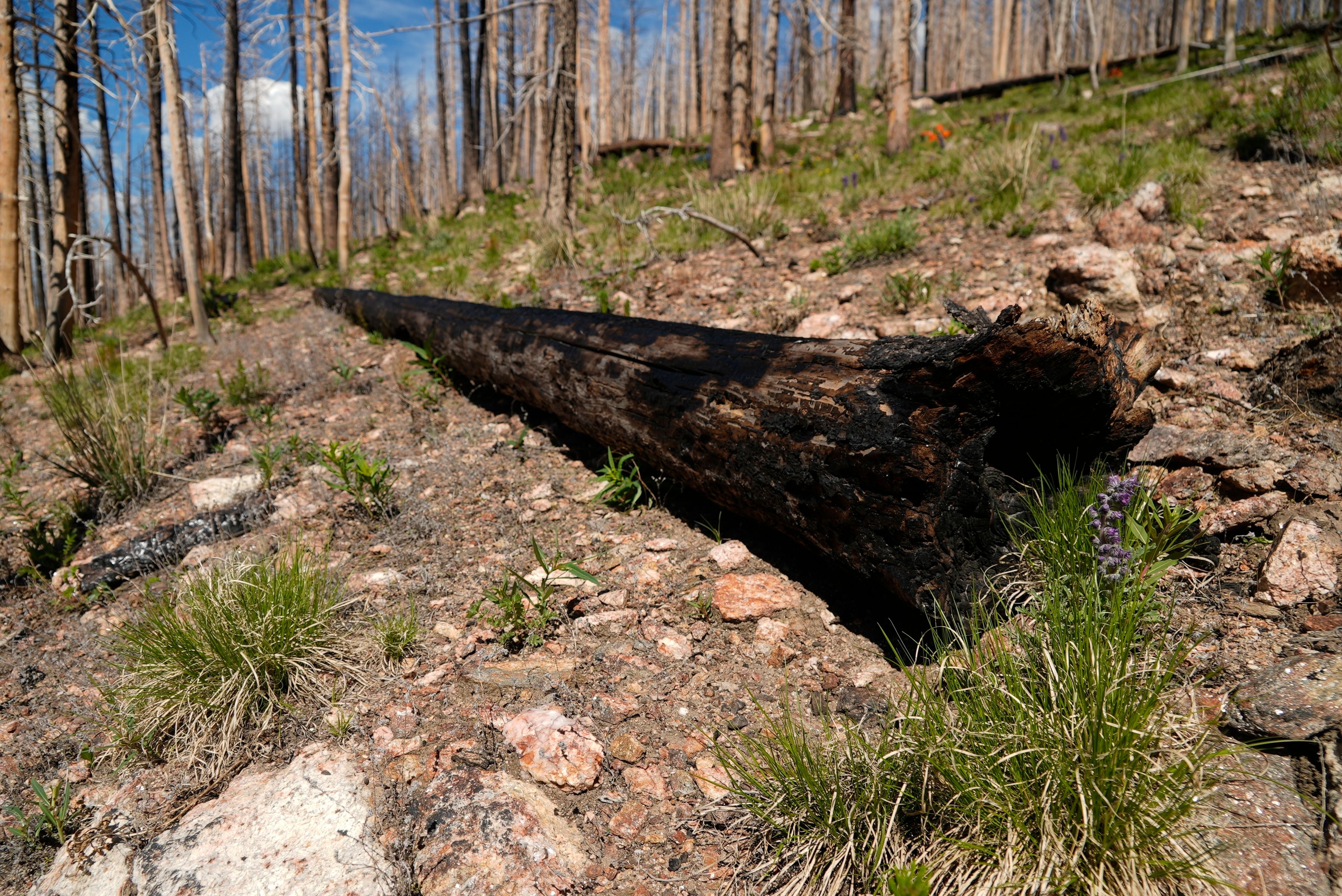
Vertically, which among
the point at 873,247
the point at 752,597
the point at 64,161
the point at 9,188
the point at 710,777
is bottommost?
the point at 710,777

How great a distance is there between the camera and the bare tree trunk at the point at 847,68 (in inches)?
509

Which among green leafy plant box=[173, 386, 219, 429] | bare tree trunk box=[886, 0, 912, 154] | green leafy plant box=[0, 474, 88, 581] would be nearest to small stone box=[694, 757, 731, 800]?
green leafy plant box=[0, 474, 88, 581]

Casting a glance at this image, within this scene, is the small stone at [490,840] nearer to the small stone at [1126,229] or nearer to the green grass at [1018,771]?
the green grass at [1018,771]

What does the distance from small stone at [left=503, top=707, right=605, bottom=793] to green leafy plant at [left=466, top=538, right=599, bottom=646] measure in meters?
0.37

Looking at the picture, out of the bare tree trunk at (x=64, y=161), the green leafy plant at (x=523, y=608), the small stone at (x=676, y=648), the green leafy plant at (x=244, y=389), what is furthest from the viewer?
the bare tree trunk at (x=64, y=161)

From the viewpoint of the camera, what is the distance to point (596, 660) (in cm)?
231

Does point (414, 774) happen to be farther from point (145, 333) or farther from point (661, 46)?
point (661, 46)

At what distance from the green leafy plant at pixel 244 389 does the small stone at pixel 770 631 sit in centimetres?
433

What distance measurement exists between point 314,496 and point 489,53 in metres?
22.6

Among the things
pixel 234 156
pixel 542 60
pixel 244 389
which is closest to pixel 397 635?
pixel 244 389

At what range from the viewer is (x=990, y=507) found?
2.02m

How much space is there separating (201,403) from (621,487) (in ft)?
11.8

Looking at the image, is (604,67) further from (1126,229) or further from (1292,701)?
(1292,701)

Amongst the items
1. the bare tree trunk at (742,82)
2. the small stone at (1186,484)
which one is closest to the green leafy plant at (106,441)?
the small stone at (1186,484)
